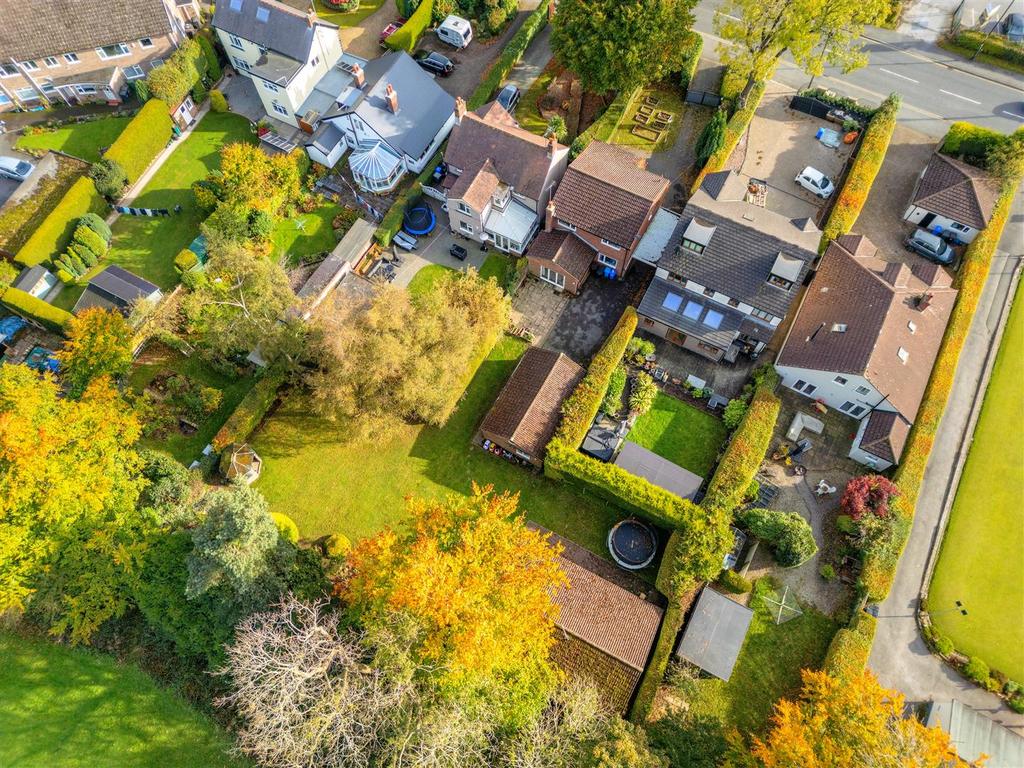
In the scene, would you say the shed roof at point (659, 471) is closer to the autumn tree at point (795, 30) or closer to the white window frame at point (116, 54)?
the autumn tree at point (795, 30)

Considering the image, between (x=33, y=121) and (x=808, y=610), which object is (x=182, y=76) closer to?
(x=33, y=121)

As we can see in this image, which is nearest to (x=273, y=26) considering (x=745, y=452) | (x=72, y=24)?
(x=72, y=24)

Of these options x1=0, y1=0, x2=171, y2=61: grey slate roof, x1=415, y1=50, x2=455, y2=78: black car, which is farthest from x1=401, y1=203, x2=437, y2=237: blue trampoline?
x1=0, y1=0, x2=171, y2=61: grey slate roof

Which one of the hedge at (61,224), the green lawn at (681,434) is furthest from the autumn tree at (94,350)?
the green lawn at (681,434)

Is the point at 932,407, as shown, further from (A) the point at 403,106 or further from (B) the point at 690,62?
(A) the point at 403,106

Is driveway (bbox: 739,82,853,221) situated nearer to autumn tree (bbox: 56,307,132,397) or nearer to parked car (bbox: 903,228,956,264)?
parked car (bbox: 903,228,956,264)

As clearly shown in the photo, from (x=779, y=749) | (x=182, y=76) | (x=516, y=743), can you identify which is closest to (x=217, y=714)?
(x=516, y=743)
